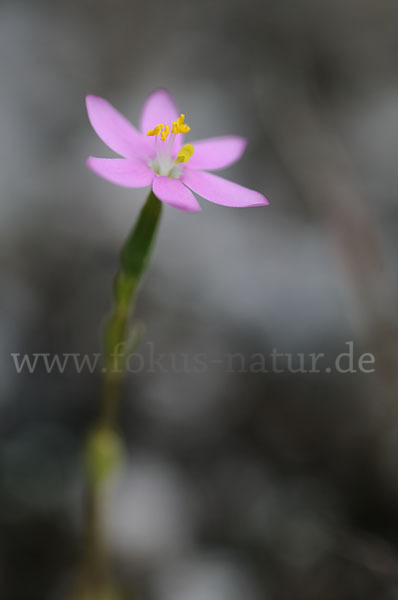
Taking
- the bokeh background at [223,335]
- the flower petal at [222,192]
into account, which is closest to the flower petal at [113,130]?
the flower petal at [222,192]

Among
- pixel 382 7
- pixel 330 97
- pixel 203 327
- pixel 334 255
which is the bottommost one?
pixel 203 327

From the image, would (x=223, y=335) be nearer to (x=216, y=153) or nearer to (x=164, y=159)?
(x=216, y=153)

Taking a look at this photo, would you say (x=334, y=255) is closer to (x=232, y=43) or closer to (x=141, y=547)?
(x=141, y=547)

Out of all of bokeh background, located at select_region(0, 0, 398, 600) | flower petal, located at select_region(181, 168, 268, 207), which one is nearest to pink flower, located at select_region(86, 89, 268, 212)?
flower petal, located at select_region(181, 168, 268, 207)

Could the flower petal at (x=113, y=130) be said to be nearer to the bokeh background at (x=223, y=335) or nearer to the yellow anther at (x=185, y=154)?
the yellow anther at (x=185, y=154)

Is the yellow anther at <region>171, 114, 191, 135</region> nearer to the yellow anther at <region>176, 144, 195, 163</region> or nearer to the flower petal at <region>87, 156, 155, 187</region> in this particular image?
the yellow anther at <region>176, 144, 195, 163</region>

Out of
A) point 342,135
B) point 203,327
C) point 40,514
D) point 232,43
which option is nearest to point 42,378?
point 40,514

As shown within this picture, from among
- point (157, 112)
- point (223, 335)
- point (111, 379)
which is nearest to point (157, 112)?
point (157, 112)
